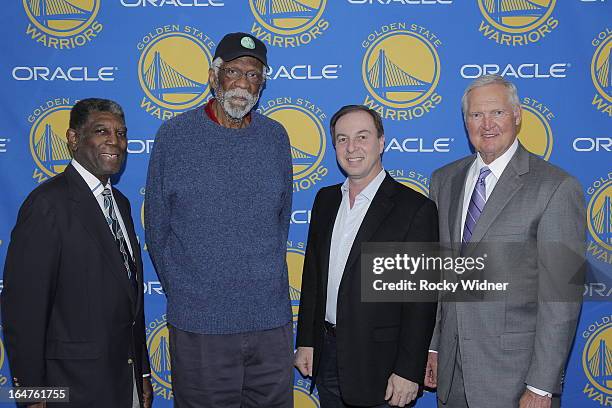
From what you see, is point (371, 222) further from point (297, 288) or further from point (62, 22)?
point (62, 22)

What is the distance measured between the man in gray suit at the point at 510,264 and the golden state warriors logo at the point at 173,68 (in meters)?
1.57

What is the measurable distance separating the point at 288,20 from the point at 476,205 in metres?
1.58

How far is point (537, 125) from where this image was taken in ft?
9.47

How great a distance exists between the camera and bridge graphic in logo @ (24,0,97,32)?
2.89 m

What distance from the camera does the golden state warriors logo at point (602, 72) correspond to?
284 centimetres

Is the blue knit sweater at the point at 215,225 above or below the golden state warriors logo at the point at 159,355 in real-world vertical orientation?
above

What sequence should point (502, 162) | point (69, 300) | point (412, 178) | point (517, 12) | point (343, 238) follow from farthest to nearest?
point (412, 178), point (517, 12), point (343, 238), point (502, 162), point (69, 300)

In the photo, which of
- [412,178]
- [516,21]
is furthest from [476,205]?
[516,21]

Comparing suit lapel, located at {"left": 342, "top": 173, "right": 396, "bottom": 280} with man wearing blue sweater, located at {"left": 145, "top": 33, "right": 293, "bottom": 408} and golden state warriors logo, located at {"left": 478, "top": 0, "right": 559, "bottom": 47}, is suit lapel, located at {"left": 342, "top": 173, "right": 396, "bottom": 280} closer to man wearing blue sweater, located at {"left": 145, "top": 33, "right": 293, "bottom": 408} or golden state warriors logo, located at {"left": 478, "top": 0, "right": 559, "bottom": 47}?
man wearing blue sweater, located at {"left": 145, "top": 33, "right": 293, "bottom": 408}

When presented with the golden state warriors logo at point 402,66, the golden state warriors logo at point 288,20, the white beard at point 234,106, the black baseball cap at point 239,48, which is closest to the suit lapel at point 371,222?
the white beard at point 234,106

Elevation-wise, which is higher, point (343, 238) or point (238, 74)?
point (238, 74)

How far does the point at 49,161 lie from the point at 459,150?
2.47 meters

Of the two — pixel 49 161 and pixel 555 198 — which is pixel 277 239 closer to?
pixel 555 198

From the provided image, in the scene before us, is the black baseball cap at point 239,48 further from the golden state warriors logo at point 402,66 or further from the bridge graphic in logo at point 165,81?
the golden state warriors logo at point 402,66
